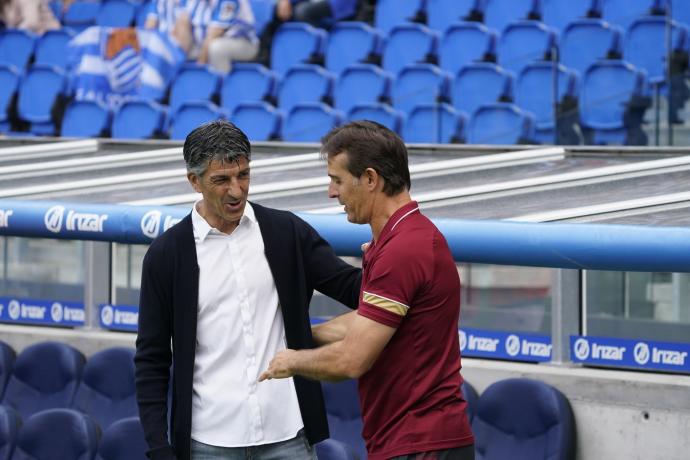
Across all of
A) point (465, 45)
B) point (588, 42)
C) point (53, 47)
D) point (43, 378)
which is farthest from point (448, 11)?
point (43, 378)

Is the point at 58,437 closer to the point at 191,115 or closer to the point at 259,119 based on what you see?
the point at 259,119

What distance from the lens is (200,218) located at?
2.92 meters

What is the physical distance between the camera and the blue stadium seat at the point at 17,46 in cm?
1280

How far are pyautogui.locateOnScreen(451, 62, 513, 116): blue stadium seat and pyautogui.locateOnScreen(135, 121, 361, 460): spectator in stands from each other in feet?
20.6

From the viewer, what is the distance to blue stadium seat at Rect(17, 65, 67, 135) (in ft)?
38.4

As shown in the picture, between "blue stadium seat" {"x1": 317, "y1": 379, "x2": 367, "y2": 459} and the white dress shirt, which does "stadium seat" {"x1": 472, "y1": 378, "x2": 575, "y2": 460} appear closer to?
"blue stadium seat" {"x1": 317, "y1": 379, "x2": 367, "y2": 459}

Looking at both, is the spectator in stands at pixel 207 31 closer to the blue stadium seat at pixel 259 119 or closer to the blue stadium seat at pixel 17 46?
the blue stadium seat at pixel 259 119

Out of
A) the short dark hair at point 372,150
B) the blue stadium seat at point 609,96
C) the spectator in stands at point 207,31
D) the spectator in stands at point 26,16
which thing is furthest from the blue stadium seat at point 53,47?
the short dark hair at point 372,150

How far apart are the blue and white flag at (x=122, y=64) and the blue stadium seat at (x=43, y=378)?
18.0ft

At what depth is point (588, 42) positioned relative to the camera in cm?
884

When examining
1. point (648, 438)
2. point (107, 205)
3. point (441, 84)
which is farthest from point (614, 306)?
point (441, 84)

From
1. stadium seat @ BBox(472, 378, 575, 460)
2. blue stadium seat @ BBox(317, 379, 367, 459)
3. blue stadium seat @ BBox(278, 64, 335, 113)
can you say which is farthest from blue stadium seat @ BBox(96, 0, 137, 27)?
stadium seat @ BBox(472, 378, 575, 460)

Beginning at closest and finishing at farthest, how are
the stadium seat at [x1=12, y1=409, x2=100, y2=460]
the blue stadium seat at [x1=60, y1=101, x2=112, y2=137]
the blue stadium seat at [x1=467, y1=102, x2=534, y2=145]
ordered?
the stadium seat at [x1=12, y1=409, x2=100, y2=460] < the blue stadium seat at [x1=467, y1=102, x2=534, y2=145] < the blue stadium seat at [x1=60, y1=101, x2=112, y2=137]

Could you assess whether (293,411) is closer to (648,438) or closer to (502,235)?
(502,235)
